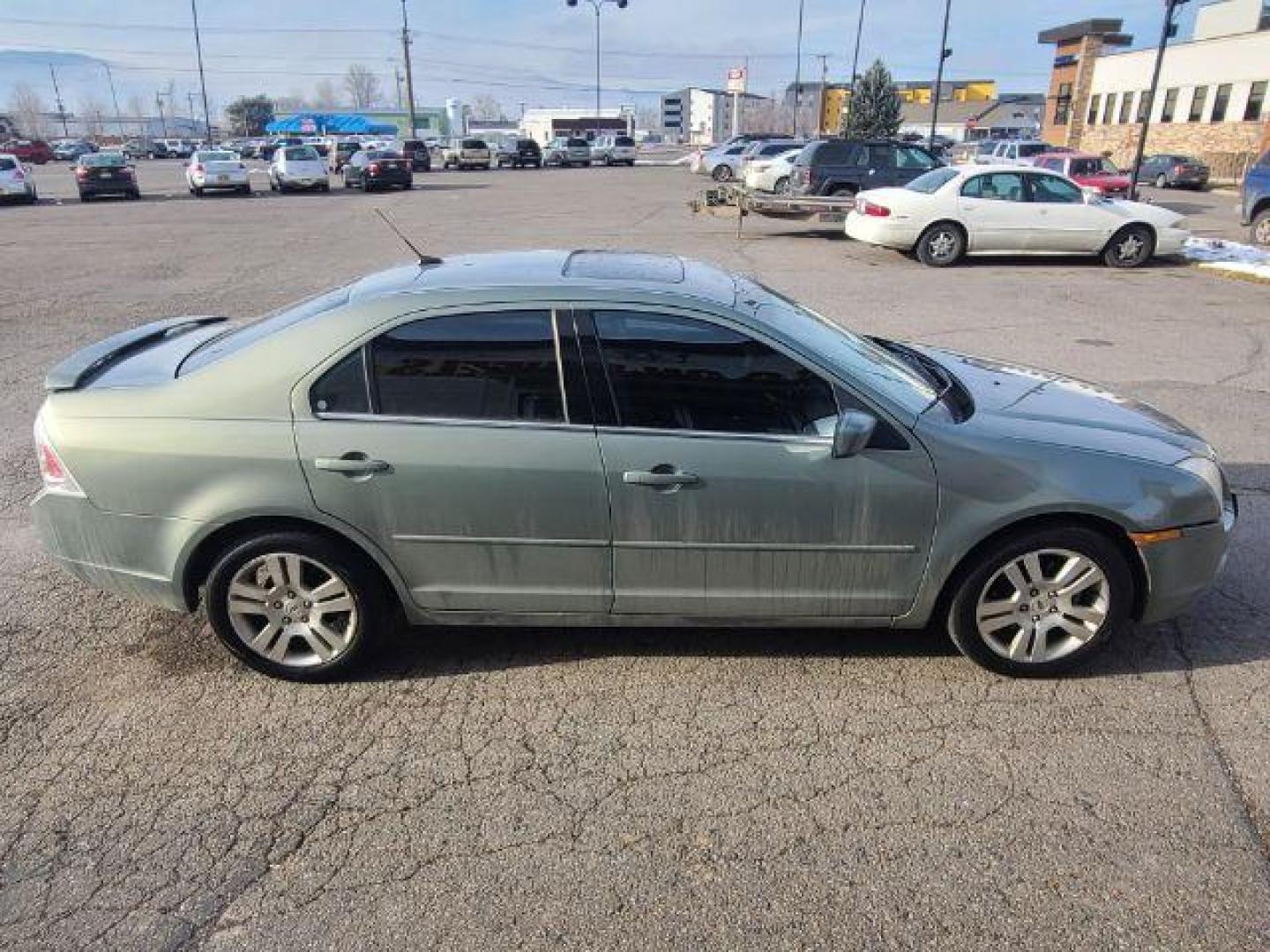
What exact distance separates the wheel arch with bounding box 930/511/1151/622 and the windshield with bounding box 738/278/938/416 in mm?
548

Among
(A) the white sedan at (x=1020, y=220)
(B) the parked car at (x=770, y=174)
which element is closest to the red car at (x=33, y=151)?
(B) the parked car at (x=770, y=174)

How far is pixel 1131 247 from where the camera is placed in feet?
46.0

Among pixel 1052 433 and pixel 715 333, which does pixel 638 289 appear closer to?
pixel 715 333

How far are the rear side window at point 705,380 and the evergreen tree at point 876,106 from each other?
5053cm

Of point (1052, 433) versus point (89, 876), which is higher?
point (1052, 433)

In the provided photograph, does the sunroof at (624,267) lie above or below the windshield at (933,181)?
above

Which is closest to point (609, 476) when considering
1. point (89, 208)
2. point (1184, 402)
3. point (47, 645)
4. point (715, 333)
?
point (715, 333)

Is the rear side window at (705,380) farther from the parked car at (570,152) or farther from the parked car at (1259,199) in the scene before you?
the parked car at (570,152)

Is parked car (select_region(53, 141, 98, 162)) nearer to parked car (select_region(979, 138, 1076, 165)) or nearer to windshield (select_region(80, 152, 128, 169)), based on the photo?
windshield (select_region(80, 152, 128, 169))

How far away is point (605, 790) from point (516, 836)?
33cm

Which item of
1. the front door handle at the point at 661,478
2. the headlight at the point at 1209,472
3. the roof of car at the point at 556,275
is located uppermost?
the roof of car at the point at 556,275

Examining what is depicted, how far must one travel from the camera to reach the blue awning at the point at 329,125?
104188 mm

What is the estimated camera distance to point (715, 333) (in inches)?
129

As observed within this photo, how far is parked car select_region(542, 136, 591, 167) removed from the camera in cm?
5528
